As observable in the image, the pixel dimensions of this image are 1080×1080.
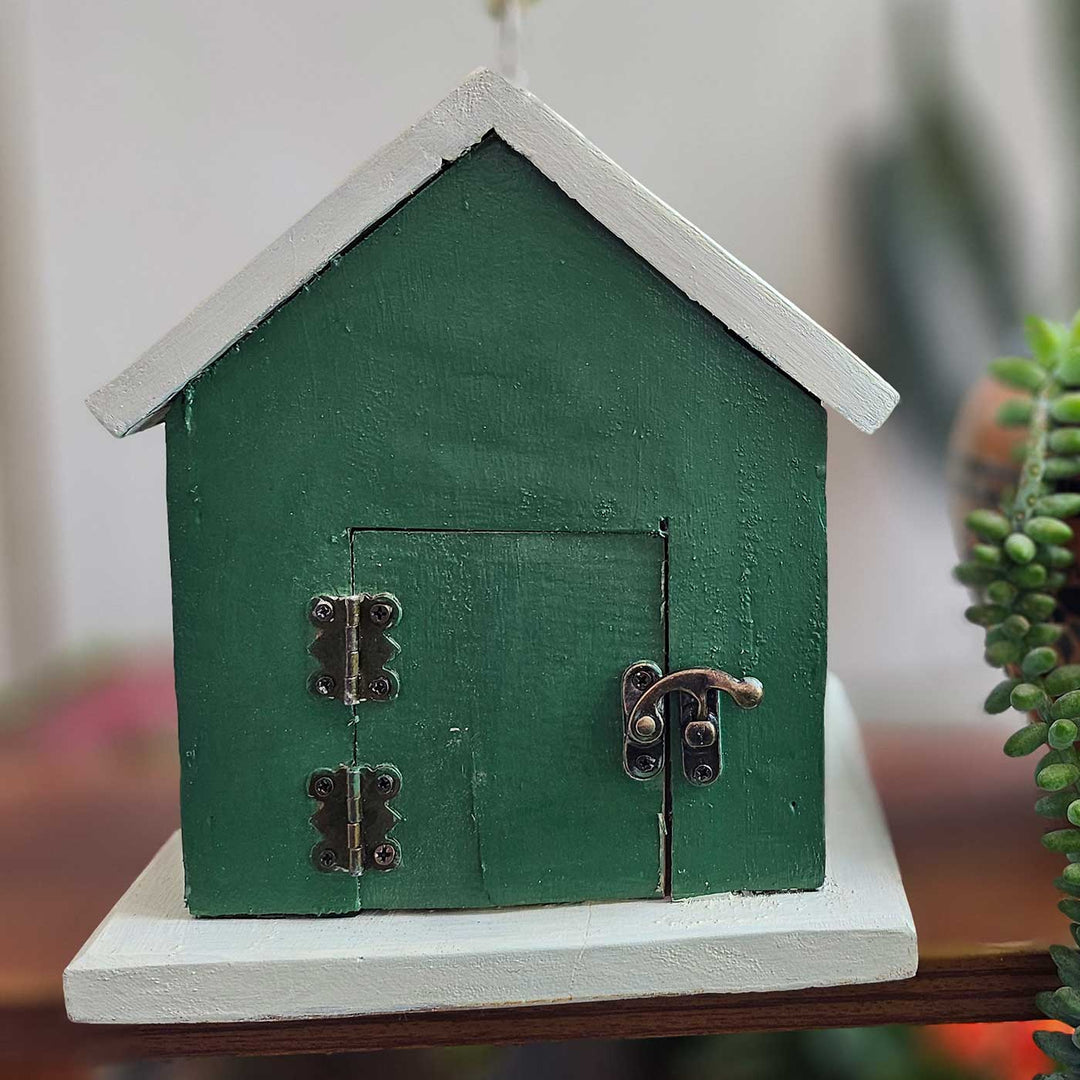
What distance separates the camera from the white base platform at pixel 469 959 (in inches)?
20.7

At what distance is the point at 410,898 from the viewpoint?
→ 0.57m

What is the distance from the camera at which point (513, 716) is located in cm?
56

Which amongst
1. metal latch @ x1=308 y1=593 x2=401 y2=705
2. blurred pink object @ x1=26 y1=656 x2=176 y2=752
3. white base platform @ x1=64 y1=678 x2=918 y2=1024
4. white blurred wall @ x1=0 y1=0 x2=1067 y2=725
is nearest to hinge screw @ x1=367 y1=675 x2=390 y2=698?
metal latch @ x1=308 y1=593 x2=401 y2=705

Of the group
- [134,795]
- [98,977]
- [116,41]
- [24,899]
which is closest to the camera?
[98,977]

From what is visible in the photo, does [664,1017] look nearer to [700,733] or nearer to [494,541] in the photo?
[700,733]

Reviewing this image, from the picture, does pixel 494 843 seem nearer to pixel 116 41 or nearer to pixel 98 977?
pixel 98 977

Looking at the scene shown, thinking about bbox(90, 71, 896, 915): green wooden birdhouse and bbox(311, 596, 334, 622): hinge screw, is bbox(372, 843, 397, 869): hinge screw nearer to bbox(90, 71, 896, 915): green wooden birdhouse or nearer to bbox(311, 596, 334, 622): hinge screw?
bbox(90, 71, 896, 915): green wooden birdhouse

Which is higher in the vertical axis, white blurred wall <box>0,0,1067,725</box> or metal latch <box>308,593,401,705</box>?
white blurred wall <box>0,0,1067,725</box>

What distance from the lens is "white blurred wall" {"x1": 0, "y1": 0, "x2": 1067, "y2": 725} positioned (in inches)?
46.1

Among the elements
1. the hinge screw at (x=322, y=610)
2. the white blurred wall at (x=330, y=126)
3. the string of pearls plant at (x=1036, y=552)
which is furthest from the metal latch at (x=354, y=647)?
the white blurred wall at (x=330, y=126)

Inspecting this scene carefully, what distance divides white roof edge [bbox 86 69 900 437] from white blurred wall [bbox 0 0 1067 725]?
70 cm

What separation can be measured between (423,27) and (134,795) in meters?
0.83

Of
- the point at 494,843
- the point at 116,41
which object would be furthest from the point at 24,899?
the point at 116,41

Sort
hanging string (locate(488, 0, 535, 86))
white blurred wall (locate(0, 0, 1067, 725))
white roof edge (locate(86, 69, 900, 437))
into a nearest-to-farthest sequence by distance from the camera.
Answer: white roof edge (locate(86, 69, 900, 437)), hanging string (locate(488, 0, 535, 86)), white blurred wall (locate(0, 0, 1067, 725))
